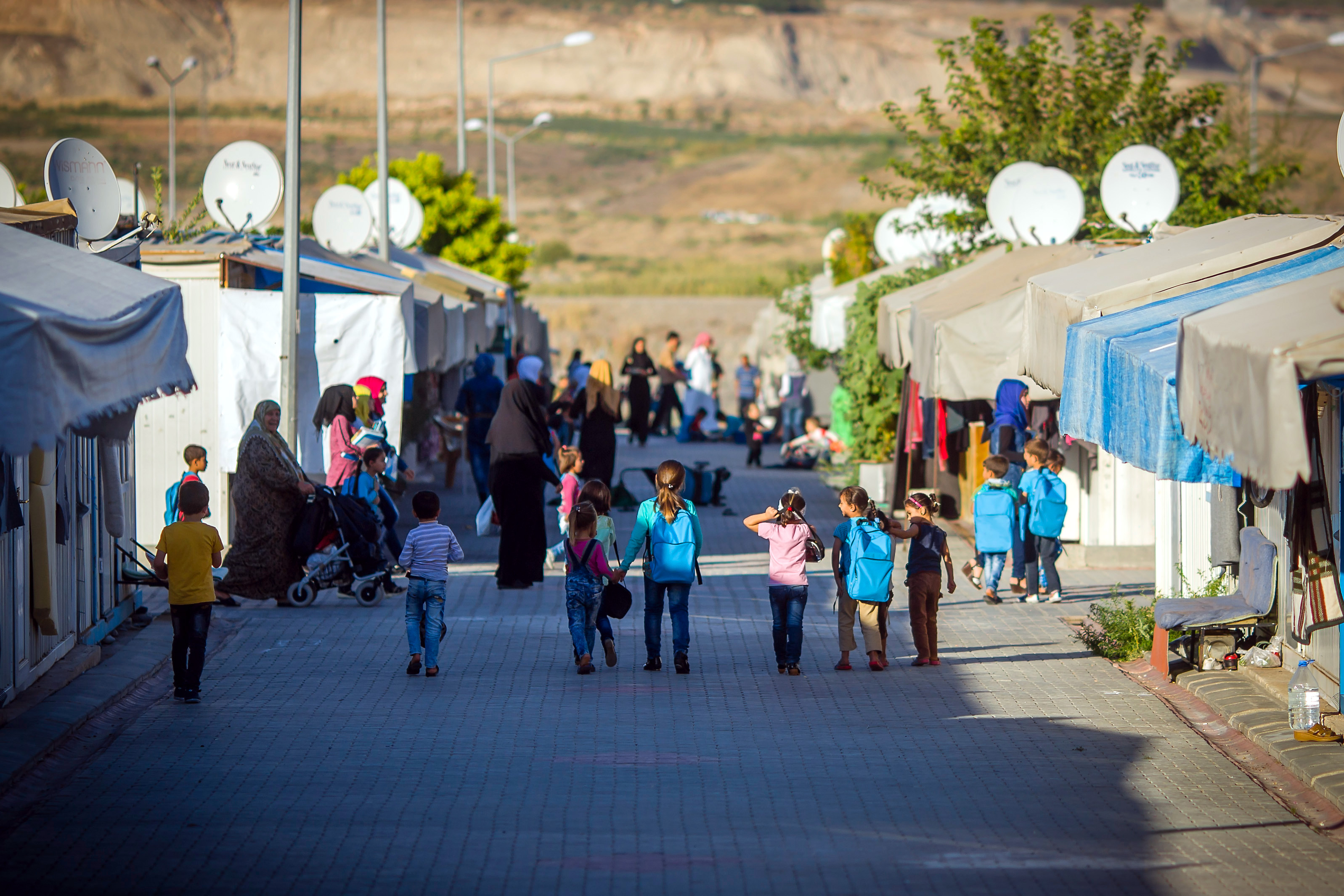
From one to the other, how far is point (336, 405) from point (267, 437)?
181 centimetres

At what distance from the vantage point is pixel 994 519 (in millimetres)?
12883

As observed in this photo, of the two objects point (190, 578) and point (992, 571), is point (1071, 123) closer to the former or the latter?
point (992, 571)

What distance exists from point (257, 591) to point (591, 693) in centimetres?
427

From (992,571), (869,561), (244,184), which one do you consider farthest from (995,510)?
(244,184)

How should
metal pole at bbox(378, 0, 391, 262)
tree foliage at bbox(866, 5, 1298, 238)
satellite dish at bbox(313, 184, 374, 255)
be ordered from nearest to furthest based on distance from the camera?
metal pole at bbox(378, 0, 391, 262) → satellite dish at bbox(313, 184, 374, 255) → tree foliage at bbox(866, 5, 1298, 238)

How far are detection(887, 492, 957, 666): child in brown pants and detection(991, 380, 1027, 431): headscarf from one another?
430 centimetres

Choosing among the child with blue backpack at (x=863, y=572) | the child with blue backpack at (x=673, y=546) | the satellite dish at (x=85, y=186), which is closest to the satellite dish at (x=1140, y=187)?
the child with blue backpack at (x=863, y=572)

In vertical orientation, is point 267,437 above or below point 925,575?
above

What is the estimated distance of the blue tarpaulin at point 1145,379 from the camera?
7.78 metres

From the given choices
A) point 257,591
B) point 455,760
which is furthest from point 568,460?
point 455,760

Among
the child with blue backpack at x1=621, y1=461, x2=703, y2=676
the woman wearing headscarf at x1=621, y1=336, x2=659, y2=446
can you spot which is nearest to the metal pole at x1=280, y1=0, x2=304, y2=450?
the child with blue backpack at x1=621, y1=461, x2=703, y2=676

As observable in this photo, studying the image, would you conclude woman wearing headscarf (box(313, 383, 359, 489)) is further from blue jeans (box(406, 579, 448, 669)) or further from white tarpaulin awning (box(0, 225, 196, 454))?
white tarpaulin awning (box(0, 225, 196, 454))

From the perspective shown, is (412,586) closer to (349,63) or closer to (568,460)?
(568,460)

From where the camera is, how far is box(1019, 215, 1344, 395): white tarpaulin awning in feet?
32.4
